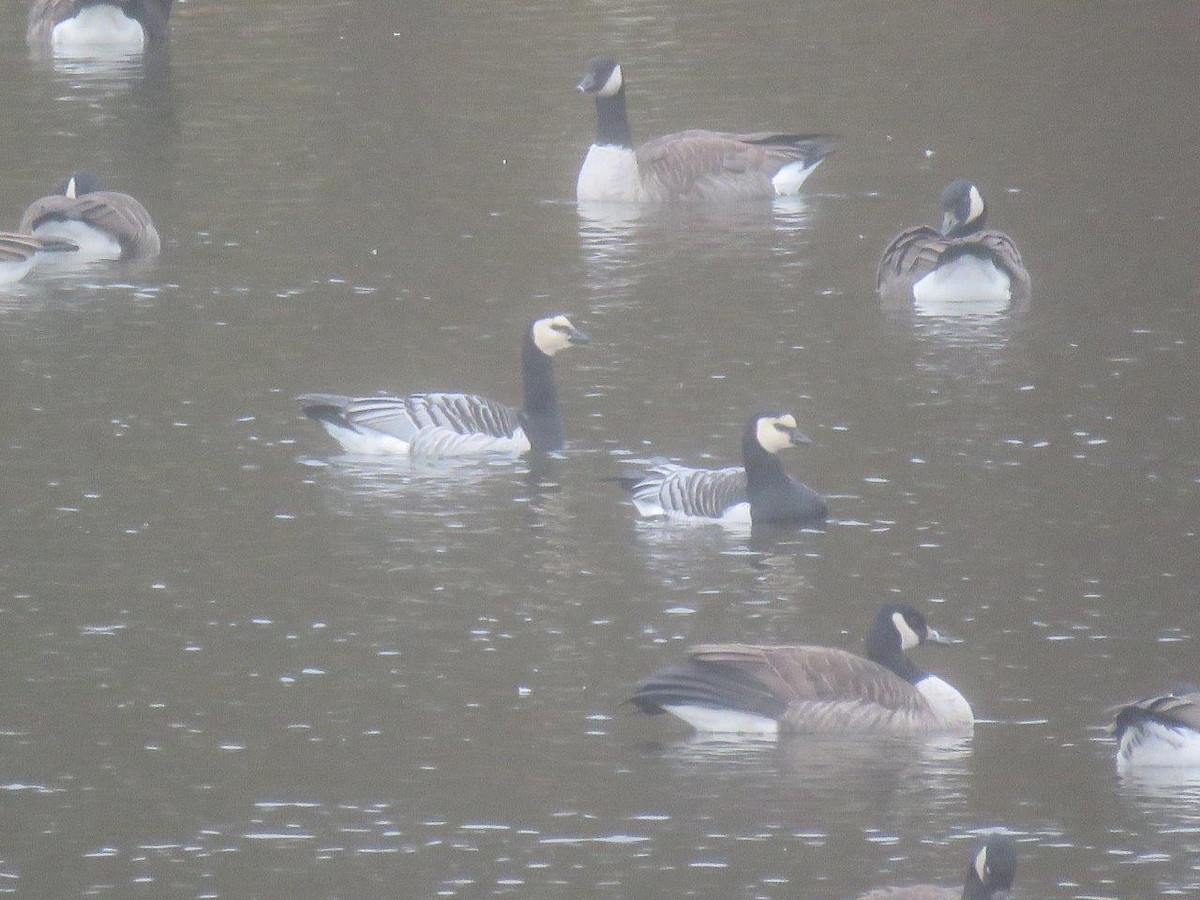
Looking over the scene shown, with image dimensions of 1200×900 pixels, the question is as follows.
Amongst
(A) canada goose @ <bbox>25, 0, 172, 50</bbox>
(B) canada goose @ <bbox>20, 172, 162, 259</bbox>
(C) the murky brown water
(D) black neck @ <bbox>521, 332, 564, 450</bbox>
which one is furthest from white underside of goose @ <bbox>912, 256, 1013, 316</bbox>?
(A) canada goose @ <bbox>25, 0, 172, 50</bbox>

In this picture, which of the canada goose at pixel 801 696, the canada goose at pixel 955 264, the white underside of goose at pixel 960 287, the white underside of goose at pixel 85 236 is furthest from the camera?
the white underside of goose at pixel 85 236

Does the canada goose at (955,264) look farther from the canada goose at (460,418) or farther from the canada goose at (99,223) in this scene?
the canada goose at (99,223)

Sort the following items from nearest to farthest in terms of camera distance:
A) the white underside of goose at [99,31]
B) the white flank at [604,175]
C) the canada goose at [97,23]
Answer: the white flank at [604,175] < the canada goose at [97,23] < the white underside of goose at [99,31]

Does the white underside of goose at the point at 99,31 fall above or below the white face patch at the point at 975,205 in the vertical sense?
above

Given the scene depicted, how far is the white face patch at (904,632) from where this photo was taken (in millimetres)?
11016

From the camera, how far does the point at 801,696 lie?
10703 mm

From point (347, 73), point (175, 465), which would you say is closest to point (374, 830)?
point (175, 465)

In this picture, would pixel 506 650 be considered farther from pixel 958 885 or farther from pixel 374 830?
pixel 958 885

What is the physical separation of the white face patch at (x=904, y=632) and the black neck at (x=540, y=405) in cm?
452

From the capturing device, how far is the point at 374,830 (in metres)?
9.67

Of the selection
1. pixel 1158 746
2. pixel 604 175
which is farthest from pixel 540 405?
pixel 604 175

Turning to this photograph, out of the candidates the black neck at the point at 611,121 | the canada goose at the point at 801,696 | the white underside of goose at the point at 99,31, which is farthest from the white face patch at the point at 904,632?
the white underside of goose at the point at 99,31

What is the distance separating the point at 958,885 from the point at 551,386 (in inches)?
263

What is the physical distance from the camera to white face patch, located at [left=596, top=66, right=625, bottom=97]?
2272cm
